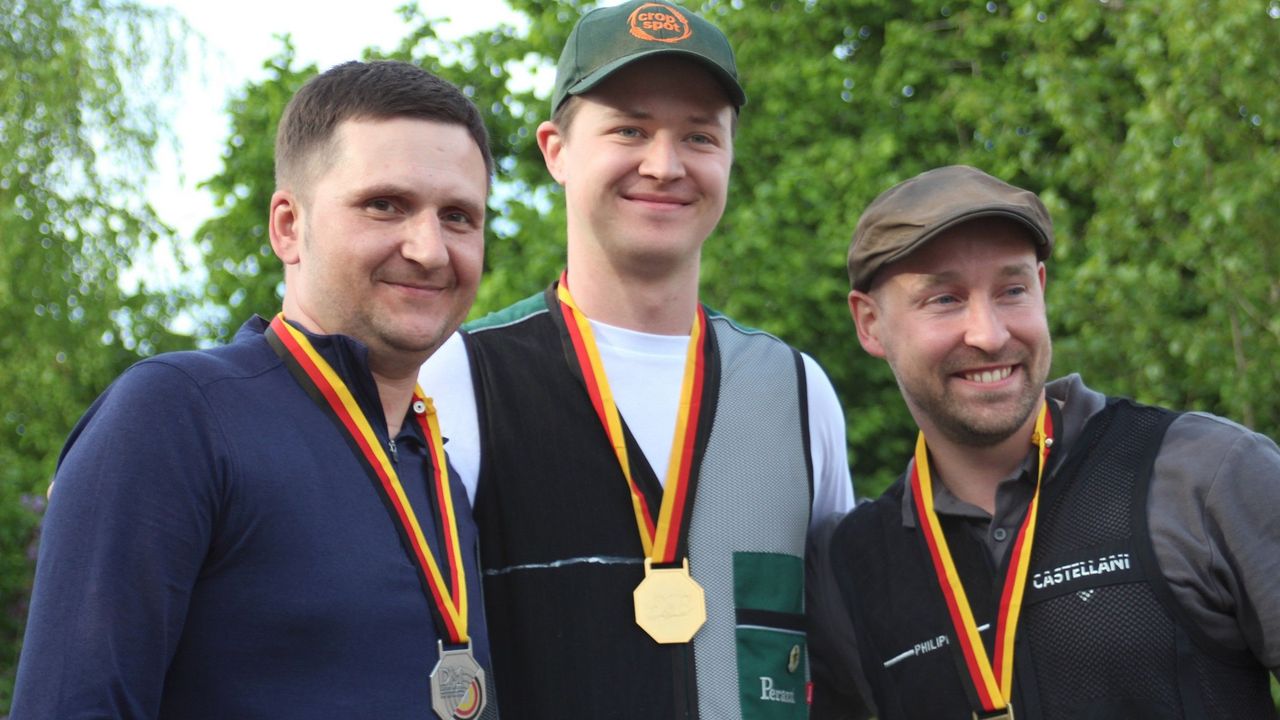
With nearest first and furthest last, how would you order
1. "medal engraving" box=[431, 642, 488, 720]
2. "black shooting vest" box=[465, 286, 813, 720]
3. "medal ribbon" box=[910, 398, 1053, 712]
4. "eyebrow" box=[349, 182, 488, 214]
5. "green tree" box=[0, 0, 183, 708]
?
→ "medal engraving" box=[431, 642, 488, 720]
"eyebrow" box=[349, 182, 488, 214]
"medal ribbon" box=[910, 398, 1053, 712]
"black shooting vest" box=[465, 286, 813, 720]
"green tree" box=[0, 0, 183, 708]

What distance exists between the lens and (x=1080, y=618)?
129 inches

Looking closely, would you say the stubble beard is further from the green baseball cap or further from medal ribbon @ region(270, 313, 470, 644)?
medal ribbon @ region(270, 313, 470, 644)

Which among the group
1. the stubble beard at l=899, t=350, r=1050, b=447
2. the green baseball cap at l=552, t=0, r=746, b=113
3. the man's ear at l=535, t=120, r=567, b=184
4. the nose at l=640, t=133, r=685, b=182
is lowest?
the stubble beard at l=899, t=350, r=1050, b=447

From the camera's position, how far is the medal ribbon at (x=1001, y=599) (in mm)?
3326

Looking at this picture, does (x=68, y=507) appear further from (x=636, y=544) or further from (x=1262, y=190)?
(x=1262, y=190)

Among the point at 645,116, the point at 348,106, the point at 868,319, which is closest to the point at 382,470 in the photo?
the point at 348,106

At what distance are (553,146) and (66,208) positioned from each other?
11898 mm

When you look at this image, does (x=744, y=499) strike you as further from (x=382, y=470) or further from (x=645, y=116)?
(x=382, y=470)

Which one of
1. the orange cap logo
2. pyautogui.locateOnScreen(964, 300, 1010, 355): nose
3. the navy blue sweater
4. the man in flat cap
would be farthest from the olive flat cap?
the navy blue sweater

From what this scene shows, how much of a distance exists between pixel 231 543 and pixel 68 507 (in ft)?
0.92

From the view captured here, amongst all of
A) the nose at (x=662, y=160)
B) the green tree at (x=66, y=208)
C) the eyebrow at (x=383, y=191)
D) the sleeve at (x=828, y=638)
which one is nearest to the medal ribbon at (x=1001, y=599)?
the sleeve at (x=828, y=638)

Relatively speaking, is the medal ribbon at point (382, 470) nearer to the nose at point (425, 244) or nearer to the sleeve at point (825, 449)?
the nose at point (425, 244)

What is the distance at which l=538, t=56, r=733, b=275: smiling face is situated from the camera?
368cm

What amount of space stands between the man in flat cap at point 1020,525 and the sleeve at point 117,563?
6.19ft
